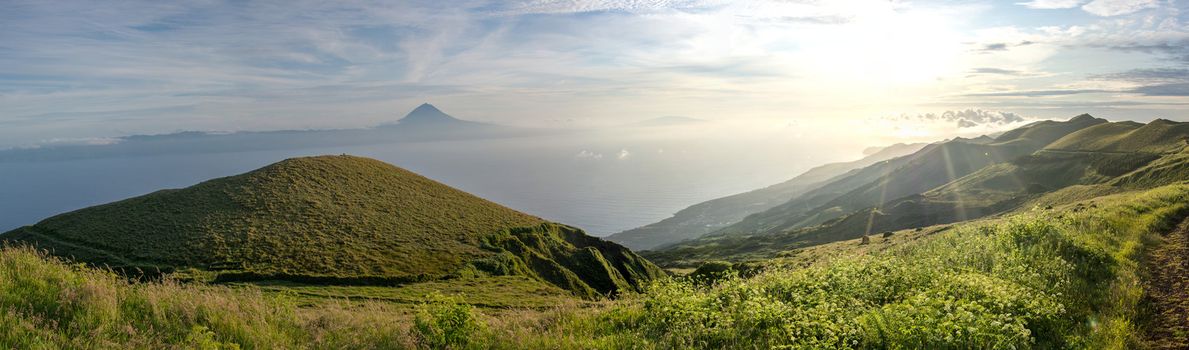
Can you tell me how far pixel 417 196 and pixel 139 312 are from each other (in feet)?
203

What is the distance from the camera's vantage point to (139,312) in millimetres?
9859

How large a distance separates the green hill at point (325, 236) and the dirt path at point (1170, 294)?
23.9 meters

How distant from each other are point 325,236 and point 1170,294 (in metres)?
54.2

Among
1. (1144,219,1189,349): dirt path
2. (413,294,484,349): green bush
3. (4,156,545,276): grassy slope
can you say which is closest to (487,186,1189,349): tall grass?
(1144,219,1189,349): dirt path

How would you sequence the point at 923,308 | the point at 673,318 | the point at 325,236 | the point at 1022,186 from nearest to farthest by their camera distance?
the point at 923,308 < the point at 673,318 < the point at 325,236 < the point at 1022,186

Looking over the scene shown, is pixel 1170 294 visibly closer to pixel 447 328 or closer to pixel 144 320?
pixel 447 328

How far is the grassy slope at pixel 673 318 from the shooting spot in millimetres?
8891

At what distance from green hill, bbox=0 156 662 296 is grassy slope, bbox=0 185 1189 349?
2300 cm

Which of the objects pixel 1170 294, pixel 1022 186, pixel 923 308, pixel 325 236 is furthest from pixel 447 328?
pixel 1022 186

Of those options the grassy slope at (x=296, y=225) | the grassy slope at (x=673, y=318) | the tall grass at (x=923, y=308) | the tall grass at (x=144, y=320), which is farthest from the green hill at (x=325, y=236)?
the tall grass at (x=144, y=320)

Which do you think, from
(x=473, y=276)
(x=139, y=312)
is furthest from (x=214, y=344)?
(x=473, y=276)

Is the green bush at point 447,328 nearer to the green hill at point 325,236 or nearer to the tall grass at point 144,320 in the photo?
the tall grass at point 144,320

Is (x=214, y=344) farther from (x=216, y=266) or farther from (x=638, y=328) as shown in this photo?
(x=216, y=266)

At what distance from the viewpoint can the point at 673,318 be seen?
11453 millimetres
